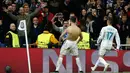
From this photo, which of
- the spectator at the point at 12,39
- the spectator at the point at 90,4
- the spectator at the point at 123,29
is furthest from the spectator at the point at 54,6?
the spectator at the point at 12,39

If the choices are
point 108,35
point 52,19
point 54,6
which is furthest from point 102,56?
point 54,6

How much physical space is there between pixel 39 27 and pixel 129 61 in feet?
12.5

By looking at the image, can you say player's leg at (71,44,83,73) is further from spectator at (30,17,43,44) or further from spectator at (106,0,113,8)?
spectator at (106,0,113,8)

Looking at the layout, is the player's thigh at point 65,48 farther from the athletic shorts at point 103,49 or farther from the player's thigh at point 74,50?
the athletic shorts at point 103,49

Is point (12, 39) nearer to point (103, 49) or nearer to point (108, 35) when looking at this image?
point (103, 49)

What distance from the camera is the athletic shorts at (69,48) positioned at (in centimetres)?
1725

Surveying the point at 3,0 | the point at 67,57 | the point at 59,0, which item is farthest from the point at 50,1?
the point at 67,57

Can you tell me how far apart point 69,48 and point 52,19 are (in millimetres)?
3319

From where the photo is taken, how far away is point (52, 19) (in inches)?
803

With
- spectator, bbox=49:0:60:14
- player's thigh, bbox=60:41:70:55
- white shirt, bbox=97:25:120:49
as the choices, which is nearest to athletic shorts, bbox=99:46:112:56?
white shirt, bbox=97:25:120:49

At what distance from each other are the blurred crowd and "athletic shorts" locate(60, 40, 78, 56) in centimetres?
146

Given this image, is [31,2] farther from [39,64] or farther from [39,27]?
[39,64]

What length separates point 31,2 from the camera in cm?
2164

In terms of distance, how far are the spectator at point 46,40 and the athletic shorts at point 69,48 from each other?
55.6 inches
